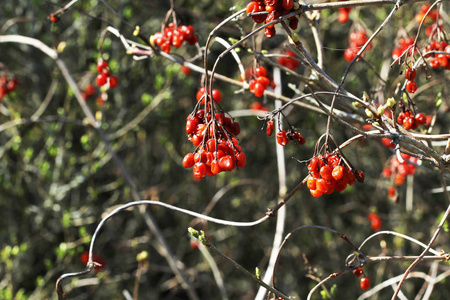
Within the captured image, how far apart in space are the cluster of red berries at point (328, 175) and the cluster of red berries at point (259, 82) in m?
0.64

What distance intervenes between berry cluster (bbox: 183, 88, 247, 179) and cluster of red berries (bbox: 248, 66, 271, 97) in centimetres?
50

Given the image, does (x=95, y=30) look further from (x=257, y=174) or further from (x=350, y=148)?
(x=350, y=148)

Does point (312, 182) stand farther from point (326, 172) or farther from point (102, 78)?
point (102, 78)

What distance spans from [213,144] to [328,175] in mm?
323

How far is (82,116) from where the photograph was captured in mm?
4754

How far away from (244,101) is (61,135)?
1.77 metres

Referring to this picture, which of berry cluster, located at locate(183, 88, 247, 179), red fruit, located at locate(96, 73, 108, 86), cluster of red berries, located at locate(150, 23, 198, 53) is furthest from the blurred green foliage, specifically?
berry cluster, located at locate(183, 88, 247, 179)

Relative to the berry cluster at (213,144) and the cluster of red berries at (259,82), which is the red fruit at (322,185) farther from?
the cluster of red berries at (259,82)

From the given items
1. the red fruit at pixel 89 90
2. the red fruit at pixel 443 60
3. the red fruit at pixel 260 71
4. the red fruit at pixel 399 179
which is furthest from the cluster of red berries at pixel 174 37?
the red fruit at pixel 89 90

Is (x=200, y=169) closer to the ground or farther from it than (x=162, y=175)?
farther from it

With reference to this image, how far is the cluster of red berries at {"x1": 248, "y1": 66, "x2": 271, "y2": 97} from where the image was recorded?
1.96 meters

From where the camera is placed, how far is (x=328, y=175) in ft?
4.39

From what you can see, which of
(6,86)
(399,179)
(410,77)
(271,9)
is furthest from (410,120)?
(6,86)

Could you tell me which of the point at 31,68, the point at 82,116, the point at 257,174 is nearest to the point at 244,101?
the point at 257,174
